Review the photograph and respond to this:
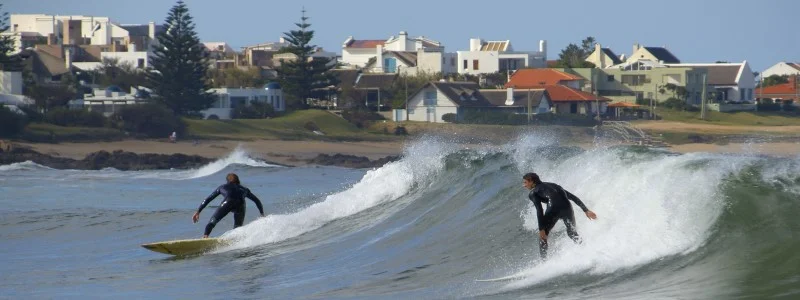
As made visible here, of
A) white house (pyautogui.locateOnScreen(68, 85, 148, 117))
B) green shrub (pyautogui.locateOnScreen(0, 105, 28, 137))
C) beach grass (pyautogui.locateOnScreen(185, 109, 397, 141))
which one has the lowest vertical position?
beach grass (pyautogui.locateOnScreen(185, 109, 397, 141))

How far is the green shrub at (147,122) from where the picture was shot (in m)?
49.7

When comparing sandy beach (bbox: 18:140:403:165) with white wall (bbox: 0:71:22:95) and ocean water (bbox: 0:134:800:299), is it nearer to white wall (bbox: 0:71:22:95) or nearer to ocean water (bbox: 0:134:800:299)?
white wall (bbox: 0:71:22:95)

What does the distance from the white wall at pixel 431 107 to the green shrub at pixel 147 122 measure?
1491 centimetres

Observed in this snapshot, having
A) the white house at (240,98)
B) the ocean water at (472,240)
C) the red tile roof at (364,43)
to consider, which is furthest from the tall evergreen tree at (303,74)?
the ocean water at (472,240)

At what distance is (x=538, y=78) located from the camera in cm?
6981

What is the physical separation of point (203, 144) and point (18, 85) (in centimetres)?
1281

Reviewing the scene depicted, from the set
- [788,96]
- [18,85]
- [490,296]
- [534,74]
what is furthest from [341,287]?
[788,96]

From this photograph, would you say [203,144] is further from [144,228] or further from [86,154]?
[144,228]

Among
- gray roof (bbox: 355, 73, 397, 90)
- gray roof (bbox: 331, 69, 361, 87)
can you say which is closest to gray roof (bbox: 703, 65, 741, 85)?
gray roof (bbox: 355, 73, 397, 90)

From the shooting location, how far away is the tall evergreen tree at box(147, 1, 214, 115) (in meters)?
58.1

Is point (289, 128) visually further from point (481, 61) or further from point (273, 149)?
point (481, 61)

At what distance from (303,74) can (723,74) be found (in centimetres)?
2753

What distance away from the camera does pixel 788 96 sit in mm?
77375

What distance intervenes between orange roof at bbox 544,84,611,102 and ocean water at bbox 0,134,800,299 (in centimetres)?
4304
